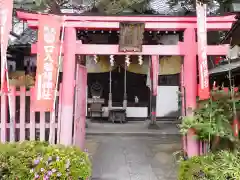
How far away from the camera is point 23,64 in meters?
14.7

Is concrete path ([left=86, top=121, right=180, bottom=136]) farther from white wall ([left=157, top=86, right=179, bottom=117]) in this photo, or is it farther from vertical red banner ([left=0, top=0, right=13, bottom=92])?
vertical red banner ([left=0, top=0, right=13, bottom=92])

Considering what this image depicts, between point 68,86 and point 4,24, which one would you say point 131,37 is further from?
point 4,24

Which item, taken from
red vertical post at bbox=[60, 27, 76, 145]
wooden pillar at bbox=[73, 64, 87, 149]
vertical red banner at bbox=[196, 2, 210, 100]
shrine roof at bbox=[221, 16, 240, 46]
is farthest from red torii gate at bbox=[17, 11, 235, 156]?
shrine roof at bbox=[221, 16, 240, 46]

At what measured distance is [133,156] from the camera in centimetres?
912

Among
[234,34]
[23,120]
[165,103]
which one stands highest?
[234,34]

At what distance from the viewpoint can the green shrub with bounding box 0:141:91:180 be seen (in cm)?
548

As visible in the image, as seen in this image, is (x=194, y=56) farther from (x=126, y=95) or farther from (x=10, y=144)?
(x=126, y=95)

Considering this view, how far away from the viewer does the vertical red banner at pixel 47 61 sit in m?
6.63

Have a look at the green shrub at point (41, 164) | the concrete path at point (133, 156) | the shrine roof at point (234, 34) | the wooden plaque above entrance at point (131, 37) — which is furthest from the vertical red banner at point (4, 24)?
the shrine roof at point (234, 34)

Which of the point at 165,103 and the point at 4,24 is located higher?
the point at 4,24

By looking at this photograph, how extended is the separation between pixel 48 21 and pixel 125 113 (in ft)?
30.1

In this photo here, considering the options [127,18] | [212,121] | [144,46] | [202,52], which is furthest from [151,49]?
[212,121]

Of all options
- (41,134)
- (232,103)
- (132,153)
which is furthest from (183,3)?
(41,134)

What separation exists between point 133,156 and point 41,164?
408 cm
